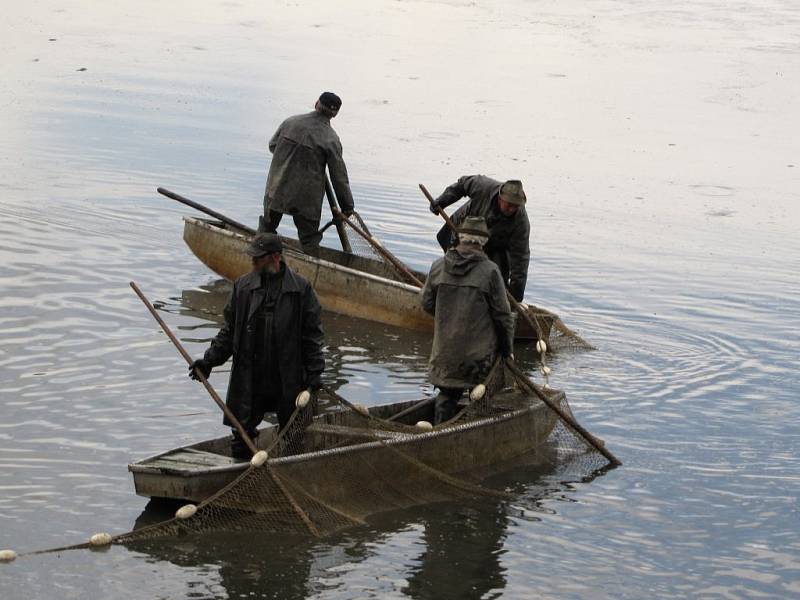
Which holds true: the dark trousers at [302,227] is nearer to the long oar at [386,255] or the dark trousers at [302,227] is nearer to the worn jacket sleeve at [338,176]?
the long oar at [386,255]

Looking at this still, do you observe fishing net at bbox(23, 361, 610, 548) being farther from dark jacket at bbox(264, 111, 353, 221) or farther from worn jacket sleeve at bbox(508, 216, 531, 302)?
dark jacket at bbox(264, 111, 353, 221)

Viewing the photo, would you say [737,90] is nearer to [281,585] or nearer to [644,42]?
[644,42]

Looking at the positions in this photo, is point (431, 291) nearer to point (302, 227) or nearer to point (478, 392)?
point (478, 392)

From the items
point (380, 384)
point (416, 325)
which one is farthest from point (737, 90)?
point (380, 384)

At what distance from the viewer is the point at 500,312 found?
9.46 meters

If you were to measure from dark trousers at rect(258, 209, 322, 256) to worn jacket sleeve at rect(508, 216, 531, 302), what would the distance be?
241 centimetres

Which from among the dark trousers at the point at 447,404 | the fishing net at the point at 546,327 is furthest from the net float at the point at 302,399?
the fishing net at the point at 546,327

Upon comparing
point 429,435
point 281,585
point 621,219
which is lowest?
point 281,585

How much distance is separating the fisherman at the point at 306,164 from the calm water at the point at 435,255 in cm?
119

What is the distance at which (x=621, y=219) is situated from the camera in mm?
17672

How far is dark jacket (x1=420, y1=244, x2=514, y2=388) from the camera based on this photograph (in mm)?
9422

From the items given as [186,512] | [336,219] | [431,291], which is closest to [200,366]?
[186,512]

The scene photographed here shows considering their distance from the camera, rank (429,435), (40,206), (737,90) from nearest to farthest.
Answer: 1. (429,435)
2. (40,206)
3. (737,90)

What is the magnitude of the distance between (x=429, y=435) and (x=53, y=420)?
2.65 m
